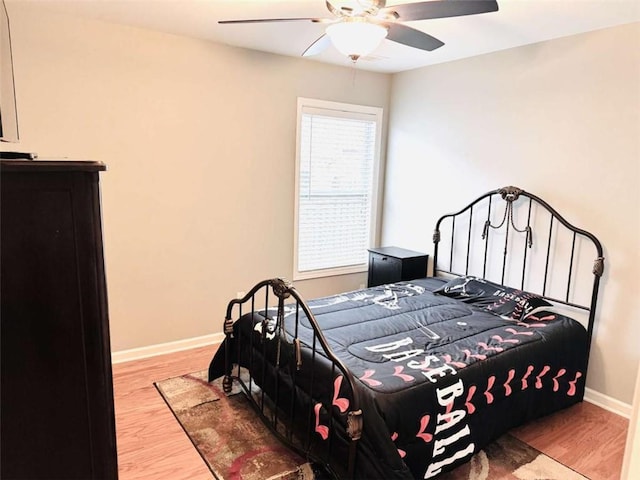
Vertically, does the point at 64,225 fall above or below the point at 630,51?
below

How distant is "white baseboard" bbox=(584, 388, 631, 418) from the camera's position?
289 centimetres

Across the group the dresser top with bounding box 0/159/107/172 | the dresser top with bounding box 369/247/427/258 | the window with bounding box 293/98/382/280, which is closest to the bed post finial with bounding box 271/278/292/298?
the dresser top with bounding box 0/159/107/172

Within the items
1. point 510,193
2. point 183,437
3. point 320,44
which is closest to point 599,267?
point 510,193

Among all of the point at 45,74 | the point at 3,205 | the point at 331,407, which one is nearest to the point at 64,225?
the point at 3,205

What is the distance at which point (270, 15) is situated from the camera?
9.16ft

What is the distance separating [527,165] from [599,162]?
1.71 ft

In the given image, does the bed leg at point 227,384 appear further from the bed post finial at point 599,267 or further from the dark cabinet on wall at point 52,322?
the bed post finial at point 599,267

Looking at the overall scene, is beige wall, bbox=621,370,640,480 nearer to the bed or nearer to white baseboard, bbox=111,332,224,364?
the bed

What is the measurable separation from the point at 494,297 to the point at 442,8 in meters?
2.11

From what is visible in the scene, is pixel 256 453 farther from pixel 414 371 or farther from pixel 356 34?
pixel 356 34

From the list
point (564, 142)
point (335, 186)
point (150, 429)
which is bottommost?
point (150, 429)

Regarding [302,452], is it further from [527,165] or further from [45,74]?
[45,74]

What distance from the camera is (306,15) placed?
280 cm

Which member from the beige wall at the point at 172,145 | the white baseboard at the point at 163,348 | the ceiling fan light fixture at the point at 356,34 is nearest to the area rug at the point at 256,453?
the white baseboard at the point at 163,348
